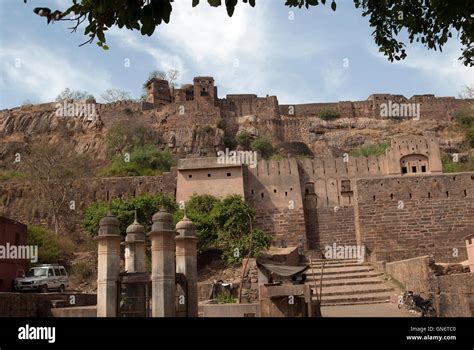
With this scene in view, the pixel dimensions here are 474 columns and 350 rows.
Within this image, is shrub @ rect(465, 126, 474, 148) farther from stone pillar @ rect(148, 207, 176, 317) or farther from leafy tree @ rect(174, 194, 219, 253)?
stone pillar @ rect(148, 207, 176, 317)

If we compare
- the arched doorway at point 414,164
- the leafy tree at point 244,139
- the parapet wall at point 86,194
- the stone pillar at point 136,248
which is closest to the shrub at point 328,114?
the leafy tree at point 244,139

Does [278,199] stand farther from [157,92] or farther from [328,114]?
[157,92]

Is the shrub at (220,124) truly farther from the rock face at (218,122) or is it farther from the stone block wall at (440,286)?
the stone block wall at (440,286)

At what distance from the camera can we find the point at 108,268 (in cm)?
1016

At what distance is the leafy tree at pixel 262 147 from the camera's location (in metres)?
45.5

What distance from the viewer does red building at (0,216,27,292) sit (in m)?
18.7

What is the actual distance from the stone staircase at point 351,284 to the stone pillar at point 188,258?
230 inches

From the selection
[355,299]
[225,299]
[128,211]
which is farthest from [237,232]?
[355,299]

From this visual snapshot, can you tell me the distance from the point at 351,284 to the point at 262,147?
26662 mm

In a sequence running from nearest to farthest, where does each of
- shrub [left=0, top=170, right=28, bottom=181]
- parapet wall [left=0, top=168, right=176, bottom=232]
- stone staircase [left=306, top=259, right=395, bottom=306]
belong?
1. stone staircase [left=306, top=259, right=395, bottom=306]
2. parapet wall [left=0, top=168, right=176, bottom=232]
3. shrub [left=0, top=170, right=28, bottom=181]

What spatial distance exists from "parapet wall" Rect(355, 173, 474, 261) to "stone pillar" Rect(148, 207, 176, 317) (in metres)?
18.5

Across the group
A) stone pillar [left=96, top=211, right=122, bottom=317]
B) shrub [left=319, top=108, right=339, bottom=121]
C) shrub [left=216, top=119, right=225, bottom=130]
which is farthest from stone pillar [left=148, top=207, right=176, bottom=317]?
shrub [left=319, top=108, right=339, bottom=121]

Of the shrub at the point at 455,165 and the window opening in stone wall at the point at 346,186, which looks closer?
the window opening in stone wall at the point at 346,186

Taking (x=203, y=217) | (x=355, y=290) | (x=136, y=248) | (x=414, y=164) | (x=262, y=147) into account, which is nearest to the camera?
(x=136, y=248)
